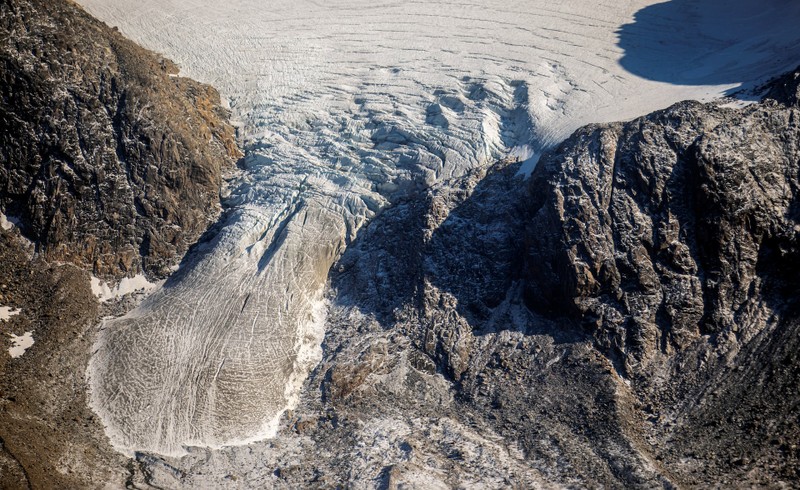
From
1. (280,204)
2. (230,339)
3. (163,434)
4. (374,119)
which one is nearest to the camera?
(163,434)

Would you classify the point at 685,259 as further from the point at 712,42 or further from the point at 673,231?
the point at 712,42

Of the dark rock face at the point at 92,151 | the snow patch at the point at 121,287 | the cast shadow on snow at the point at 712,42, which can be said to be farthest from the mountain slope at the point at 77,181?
the cast shadow on snow at the point at 712,42

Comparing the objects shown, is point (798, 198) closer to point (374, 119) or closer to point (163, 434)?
point (374, 119)

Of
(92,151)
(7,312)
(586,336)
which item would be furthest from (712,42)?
(7,312)

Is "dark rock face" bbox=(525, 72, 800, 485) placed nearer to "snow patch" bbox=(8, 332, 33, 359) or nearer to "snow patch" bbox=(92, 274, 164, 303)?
"snow patch" bbox=(92, 274, 164, 303)

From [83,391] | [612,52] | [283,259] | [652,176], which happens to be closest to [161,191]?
[283,259]

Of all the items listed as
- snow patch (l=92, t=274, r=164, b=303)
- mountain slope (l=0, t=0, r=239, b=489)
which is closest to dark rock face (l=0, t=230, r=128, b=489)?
mountain slope (l=0, t=0, r=239, b=489)
